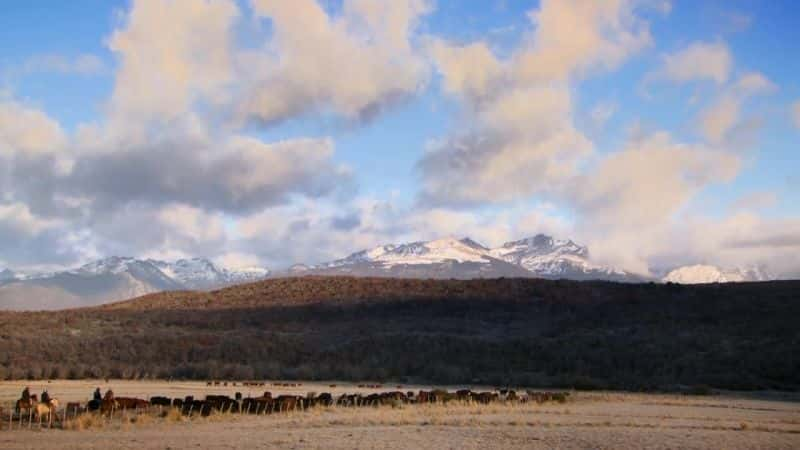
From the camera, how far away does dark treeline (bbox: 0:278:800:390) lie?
250ft

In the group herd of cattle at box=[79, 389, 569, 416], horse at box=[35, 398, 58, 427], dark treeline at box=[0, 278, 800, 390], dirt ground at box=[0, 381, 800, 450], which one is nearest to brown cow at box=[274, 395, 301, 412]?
herd of cattle at box=[79, 389, 569, 416]

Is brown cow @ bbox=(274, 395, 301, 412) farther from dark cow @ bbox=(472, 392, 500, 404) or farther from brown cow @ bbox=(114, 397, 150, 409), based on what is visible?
dark cow @ bbox=(472, 392, 500, 404)

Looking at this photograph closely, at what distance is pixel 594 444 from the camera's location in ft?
97.3

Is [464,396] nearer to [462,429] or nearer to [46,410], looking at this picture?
[462,429]

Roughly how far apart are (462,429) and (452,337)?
55709 millimetres

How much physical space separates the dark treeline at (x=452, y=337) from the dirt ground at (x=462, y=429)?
26.2 m

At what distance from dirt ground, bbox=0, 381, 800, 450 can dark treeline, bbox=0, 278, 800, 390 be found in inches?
1033

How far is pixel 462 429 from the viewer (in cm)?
3453

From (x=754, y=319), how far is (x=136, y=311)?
221ft

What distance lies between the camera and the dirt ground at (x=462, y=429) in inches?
1160

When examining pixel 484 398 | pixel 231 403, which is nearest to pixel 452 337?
pixel 484 398

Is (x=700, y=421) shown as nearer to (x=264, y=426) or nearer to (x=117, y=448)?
(x=264, y=426)

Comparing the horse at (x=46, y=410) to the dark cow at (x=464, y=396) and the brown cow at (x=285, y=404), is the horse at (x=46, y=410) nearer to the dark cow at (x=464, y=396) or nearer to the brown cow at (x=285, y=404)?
the brown cow at (x=285, y=404)

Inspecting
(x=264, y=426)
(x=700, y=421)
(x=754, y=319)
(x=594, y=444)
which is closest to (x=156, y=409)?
(x=264, y=426)
